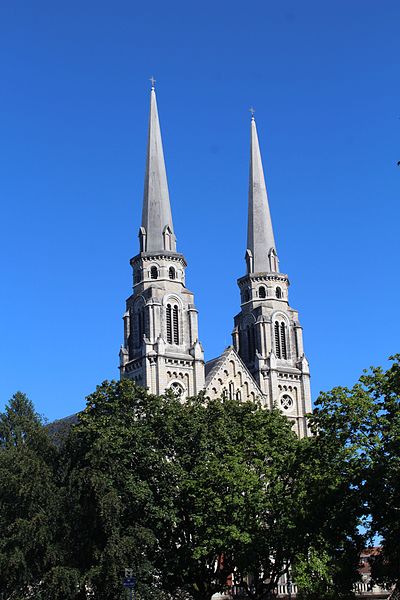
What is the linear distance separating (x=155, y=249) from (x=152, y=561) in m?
47.3

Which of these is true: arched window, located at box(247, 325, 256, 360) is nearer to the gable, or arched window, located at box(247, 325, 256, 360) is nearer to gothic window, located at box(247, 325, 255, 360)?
gothic window, located at box(247, 325, 255, 360)

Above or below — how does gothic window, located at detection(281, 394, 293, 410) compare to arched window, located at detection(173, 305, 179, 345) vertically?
below

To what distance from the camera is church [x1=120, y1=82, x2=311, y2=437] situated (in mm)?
85188

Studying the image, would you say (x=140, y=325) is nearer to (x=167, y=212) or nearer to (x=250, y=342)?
(x=167, y=212)

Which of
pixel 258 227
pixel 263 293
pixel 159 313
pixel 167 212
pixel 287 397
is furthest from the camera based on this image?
pixel 258 227

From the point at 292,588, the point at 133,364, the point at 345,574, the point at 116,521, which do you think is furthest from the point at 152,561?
the point at 133,364

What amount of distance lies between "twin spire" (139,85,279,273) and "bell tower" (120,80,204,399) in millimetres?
99

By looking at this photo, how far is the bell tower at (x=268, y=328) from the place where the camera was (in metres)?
91.8

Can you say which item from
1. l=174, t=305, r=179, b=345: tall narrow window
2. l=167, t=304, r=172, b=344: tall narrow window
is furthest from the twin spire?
l=174, t=305, r=179, b=345: tall narrow window

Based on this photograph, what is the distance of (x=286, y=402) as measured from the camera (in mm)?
92188

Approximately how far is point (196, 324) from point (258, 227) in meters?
15.9

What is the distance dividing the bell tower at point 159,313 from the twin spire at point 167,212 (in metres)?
0.10

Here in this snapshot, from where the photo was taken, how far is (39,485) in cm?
4397

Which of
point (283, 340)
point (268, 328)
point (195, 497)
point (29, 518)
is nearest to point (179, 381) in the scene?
point (268, 328)
